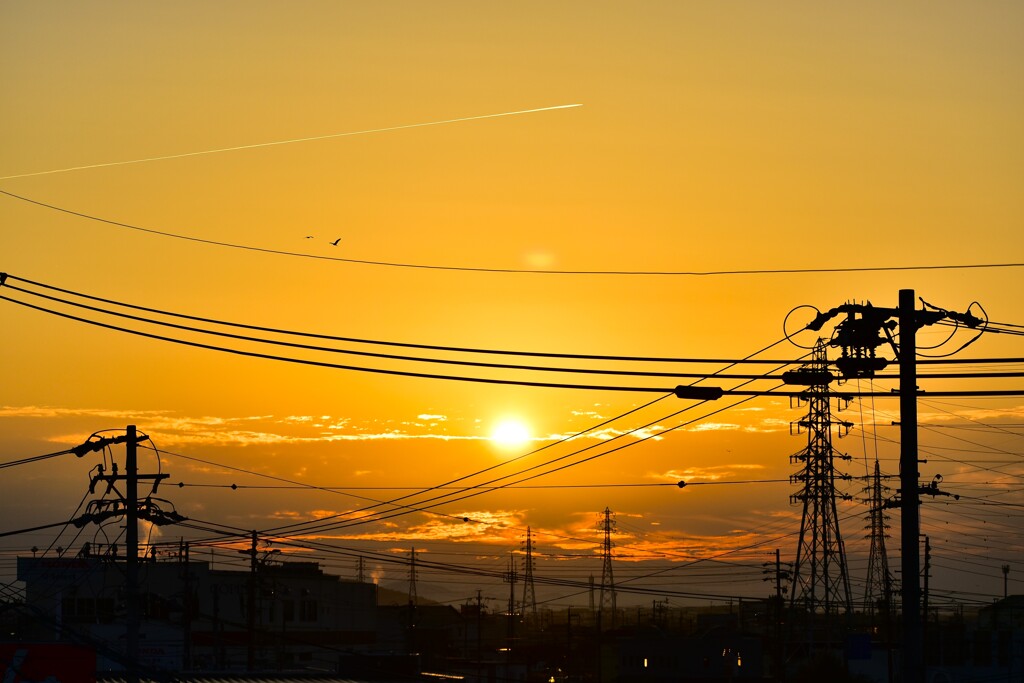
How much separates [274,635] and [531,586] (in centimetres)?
5144

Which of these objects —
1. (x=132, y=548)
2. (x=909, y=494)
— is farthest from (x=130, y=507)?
(x=909, y=494)

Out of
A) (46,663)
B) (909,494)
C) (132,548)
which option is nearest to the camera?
(909,494)

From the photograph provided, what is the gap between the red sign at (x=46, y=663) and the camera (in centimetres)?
5478

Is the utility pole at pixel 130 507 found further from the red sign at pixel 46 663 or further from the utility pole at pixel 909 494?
the utility pole at pixel 909 494

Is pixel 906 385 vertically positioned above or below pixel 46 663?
above

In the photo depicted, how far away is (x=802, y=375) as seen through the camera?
2808cm

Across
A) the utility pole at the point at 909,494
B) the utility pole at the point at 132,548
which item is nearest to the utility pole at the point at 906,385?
the utility pole at the point at 909,494

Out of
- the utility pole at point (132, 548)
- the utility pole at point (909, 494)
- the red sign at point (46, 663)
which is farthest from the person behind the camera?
the red sign at point (46, 663)

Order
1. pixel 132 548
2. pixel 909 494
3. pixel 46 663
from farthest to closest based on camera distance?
pixel 46 663 < pixel 132 548 < pixel 909 494

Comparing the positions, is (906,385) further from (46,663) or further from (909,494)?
(46,663)

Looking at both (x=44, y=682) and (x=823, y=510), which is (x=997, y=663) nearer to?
(x=823, y=510)

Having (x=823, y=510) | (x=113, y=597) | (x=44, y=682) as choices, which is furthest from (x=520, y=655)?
(x=44, y=682)

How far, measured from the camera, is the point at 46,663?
55750 mm

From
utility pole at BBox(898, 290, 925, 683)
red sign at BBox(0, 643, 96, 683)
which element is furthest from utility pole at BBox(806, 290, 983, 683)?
red sign at BBox(0, 643, 96, 683)
